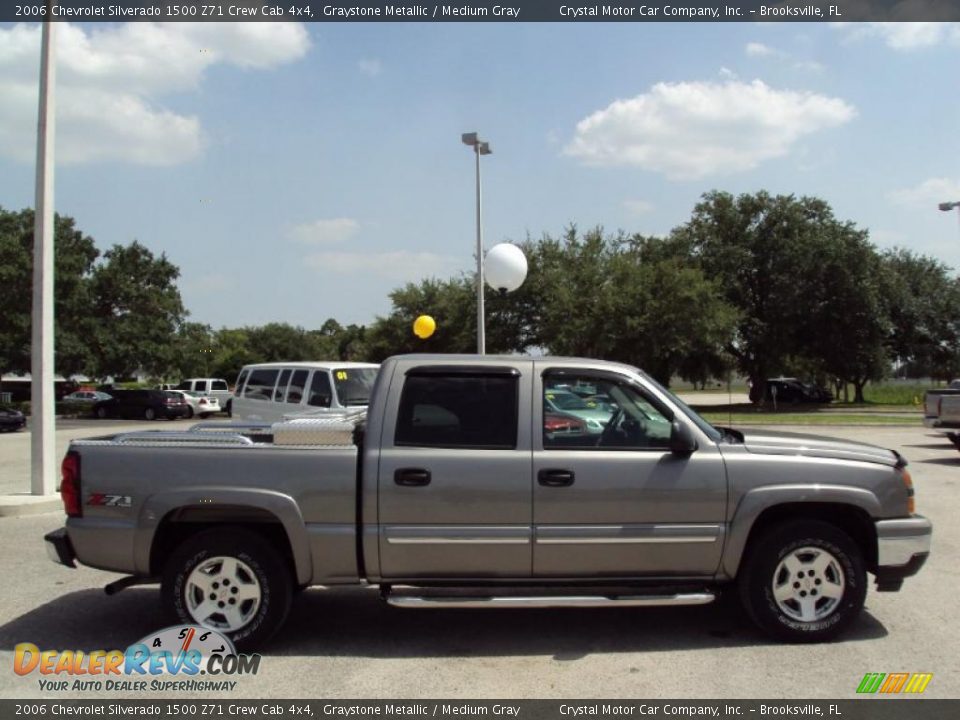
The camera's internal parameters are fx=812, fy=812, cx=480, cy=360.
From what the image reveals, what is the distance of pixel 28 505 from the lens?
10.3 m

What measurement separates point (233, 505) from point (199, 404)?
35482mm

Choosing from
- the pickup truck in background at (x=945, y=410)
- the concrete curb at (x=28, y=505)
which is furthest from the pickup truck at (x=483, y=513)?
the pickup truck in background at (x=945, y=410)

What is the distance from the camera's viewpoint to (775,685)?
15.0 feet

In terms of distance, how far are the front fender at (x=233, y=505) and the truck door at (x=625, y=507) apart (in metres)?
1.46

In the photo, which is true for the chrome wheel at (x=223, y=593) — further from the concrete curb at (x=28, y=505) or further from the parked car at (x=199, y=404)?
the parked car at (x=199, y=404)

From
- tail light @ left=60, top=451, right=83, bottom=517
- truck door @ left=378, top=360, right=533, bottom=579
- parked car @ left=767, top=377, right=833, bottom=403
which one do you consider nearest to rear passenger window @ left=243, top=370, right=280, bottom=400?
tail light @ left=60, top=451, right=83, bottom=517

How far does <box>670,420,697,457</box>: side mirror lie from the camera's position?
5.07 metres

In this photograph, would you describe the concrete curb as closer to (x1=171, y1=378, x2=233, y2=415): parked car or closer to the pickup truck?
the pickup truck

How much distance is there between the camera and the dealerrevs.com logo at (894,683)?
4.55 m

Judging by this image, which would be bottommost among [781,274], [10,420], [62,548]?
[10,420]

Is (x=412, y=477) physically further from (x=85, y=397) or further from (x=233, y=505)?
(x=85, y=397)

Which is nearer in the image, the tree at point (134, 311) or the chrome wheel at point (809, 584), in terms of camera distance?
the chrome wheel at point (809, 584)

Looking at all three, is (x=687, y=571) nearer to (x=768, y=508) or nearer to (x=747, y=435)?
(x=768, y=508)

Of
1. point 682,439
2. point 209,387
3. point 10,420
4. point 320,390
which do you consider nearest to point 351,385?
point 320,390
